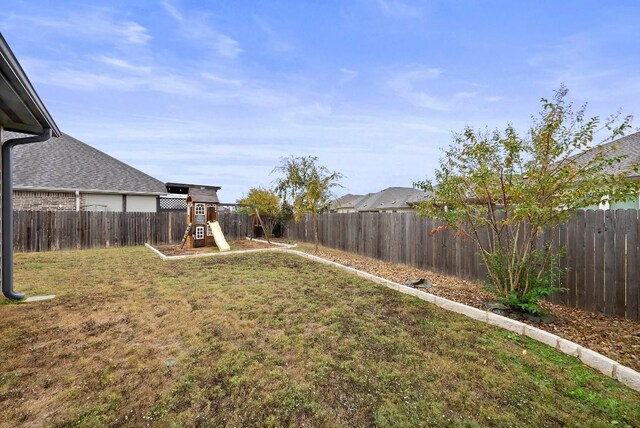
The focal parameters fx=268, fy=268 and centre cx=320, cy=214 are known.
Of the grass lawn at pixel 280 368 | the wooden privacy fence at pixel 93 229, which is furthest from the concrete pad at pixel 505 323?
the wooden privacy fence at pixel 93 229

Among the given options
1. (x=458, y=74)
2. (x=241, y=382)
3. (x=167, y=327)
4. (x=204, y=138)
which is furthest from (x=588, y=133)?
(x=204, y=138)

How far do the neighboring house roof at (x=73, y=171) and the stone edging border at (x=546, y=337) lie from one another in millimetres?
15171

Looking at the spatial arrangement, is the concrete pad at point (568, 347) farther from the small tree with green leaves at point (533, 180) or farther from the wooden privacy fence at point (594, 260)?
the wooden privacy fence at point (594, 260)

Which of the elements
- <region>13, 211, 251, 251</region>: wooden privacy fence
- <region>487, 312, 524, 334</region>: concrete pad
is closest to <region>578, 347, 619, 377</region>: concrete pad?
<region>487, 312, 524, 334</region>: concrete pad

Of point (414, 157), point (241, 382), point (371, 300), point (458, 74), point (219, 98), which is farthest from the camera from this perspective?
point (414, 157)

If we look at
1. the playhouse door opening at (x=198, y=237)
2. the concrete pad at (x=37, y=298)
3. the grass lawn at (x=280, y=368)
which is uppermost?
the playhouse door opening at (x=198, y=237)

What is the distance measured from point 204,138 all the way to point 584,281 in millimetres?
17775

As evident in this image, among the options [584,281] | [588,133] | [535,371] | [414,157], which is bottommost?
[535,371]

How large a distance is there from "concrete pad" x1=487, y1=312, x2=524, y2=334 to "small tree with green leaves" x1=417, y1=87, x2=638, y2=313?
326 millimetres

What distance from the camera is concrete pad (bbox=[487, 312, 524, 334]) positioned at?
10.7 feet

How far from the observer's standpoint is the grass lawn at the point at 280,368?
1866 mm

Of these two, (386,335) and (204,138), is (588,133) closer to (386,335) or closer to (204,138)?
(386,335)

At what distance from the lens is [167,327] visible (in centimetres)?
325

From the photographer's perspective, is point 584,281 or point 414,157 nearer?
point 584,281
